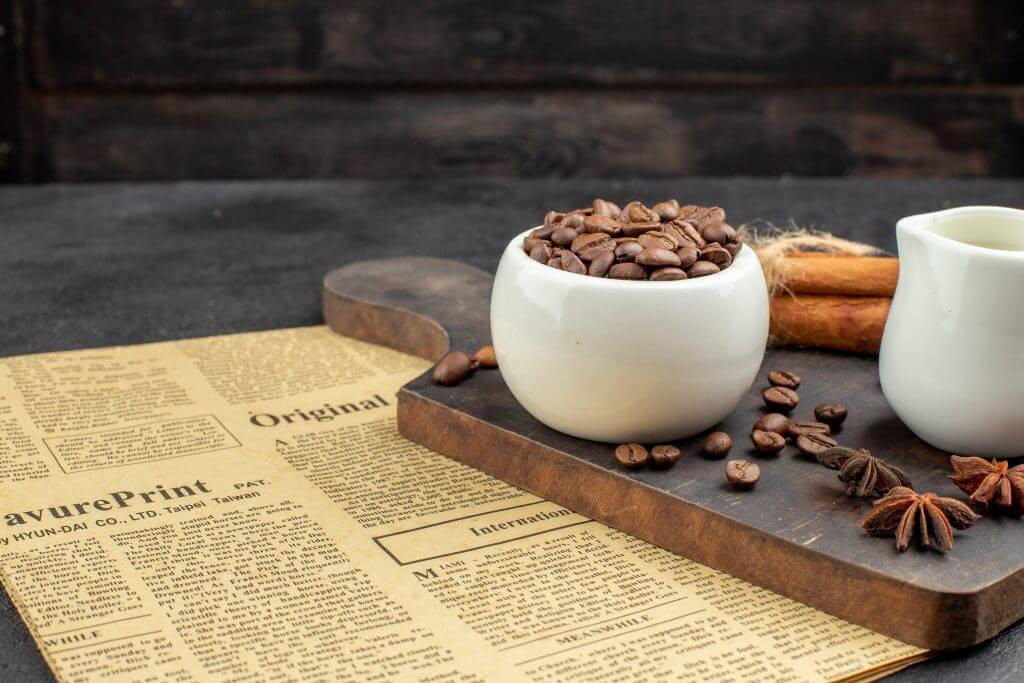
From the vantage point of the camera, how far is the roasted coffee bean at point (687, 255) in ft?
3.10

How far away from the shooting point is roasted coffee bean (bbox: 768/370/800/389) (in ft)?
3.58

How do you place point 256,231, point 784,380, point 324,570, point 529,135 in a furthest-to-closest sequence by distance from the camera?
point 529,135
point 256,231
point 784,380
point 324,570

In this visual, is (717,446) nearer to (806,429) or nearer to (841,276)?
(806,429)

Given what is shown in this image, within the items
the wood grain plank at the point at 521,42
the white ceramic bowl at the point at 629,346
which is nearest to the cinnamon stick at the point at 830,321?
the white ceramic bowl at the point at 629,346

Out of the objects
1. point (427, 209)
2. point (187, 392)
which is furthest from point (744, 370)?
point (427, 209)

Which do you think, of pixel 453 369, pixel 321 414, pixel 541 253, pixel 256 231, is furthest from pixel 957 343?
pixel 256 231

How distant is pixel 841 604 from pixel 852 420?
27 centimetres

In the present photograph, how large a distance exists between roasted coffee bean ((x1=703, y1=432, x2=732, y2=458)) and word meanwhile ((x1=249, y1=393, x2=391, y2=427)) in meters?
0.38

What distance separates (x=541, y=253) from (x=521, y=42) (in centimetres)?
165

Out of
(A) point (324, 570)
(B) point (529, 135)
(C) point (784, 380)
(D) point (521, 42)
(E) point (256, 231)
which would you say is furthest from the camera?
(B) point (529, 135)

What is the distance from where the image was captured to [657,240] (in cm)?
96

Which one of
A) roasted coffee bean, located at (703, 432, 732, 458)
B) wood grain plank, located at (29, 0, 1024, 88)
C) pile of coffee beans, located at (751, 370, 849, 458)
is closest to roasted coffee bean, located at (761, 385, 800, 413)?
pile of coffee beans, located at (751, 370, 849, 458)

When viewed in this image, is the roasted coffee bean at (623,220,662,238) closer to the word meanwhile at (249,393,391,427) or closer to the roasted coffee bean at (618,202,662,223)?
the roasted coffee bean at (618,202,662,223)

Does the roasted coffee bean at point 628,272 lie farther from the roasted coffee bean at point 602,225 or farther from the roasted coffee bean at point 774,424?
the roasted coffee bean at point 774,424
